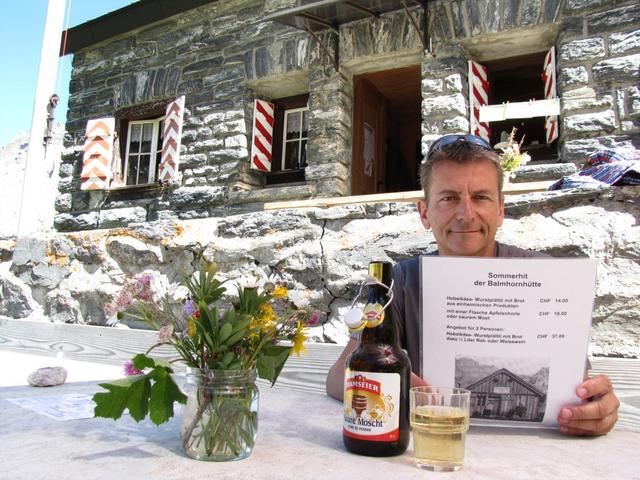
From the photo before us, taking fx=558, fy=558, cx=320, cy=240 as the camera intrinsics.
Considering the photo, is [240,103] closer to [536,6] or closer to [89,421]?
[536,6]

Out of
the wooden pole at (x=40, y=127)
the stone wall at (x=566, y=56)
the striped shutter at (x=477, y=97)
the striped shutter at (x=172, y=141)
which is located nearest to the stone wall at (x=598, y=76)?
the stone wall at (x=566, y=56)

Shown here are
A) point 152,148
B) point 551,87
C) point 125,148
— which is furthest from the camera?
point 125,148

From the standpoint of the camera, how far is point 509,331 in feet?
3.57

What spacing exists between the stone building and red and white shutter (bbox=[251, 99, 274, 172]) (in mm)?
Result: 19

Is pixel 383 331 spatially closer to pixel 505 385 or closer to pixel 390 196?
pixel 505 385

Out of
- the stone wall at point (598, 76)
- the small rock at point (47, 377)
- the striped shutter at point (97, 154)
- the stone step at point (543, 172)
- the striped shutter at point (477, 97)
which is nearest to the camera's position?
the small rock at point (47, 377)

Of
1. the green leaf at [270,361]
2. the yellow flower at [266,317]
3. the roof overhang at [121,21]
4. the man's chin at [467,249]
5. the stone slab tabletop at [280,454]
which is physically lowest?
the stone slab tabletop at [280,454]

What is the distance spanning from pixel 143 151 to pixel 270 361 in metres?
7.26

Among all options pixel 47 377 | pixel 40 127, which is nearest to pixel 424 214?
pixel 47 377

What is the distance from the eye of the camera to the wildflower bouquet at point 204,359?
2.87 ft

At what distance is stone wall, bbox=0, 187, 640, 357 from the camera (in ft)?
6.80

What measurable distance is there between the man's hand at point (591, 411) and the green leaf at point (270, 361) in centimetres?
58

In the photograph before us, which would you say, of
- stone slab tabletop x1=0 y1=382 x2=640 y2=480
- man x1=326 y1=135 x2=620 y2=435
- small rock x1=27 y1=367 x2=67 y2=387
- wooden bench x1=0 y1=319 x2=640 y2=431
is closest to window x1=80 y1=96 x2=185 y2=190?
wooden bench x1=0 y1=319 x2=640 y2=431

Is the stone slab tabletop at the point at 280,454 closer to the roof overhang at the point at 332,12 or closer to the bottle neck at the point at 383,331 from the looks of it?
the bottle neck at the point at 383,331
